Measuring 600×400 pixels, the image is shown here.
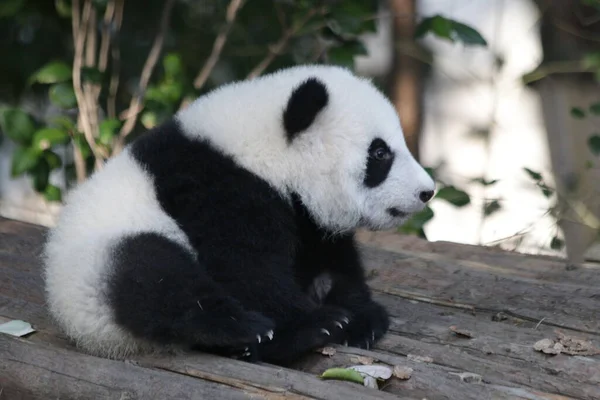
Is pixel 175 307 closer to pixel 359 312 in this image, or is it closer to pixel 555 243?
pixel 359 312

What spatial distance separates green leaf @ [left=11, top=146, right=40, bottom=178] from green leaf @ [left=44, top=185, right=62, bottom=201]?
0.26 m

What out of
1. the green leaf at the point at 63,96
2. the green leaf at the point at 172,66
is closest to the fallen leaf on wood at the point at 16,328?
the green leaf at the point at 63,96

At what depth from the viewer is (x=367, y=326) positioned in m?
3.08

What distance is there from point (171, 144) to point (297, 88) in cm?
49

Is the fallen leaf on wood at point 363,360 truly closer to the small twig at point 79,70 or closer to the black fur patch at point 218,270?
the black fur patch at point 218,270

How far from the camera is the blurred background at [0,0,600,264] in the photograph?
5.04 m

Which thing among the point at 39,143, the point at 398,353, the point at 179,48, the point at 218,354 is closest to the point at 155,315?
the point at 218,354

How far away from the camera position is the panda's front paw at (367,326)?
301 centimetres

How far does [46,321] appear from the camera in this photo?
322 cm

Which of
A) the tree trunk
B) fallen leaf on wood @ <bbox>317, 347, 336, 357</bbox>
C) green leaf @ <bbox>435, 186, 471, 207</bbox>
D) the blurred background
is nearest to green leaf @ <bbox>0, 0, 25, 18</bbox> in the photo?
the blurred background

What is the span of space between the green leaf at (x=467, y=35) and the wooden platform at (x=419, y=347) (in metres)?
1.15

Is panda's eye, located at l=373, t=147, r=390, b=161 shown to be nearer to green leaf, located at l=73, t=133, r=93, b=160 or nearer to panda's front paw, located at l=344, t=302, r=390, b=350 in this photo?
panda's front paw, located at l=344, t=302, r=390, b=350

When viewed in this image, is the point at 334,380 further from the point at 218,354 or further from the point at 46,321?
the point at 46,321

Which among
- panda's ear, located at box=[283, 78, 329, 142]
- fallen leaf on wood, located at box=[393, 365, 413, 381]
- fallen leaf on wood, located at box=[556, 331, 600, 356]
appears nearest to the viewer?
fallen leaf on wood, located at box=[393, 365, 413, 381]
